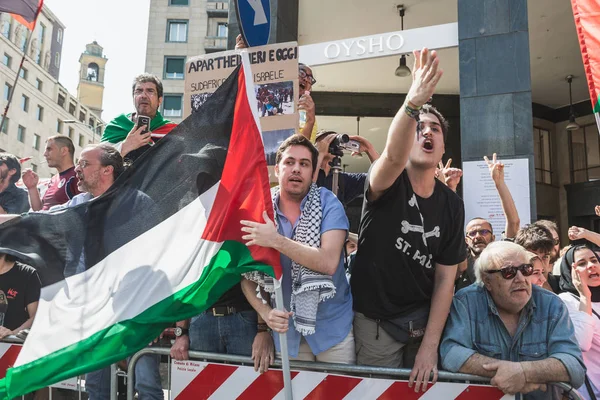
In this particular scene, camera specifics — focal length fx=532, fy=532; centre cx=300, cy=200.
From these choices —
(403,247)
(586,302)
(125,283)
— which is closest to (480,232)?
(586,302)

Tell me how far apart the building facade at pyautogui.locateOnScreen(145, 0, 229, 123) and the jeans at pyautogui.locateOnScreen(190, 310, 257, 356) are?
1558 inches

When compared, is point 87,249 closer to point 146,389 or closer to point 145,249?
point 145,249

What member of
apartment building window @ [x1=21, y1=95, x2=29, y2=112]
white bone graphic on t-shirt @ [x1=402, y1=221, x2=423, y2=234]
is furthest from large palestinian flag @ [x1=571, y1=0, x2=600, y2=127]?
apartment building window @ [x1=21, y1=95, x2=29, y2=112]

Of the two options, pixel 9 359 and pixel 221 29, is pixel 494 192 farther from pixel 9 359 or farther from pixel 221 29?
pixel 221 29

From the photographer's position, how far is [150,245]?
2893 millimetres

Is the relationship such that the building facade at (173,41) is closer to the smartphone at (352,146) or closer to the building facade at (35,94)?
the building facade at (35,94)

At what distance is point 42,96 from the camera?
200ft

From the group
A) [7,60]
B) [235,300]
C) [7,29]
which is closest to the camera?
[235,300]

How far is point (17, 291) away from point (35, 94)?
62.6 m

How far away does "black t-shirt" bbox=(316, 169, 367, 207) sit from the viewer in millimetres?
3947

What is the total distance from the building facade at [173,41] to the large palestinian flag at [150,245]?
39.7 meters

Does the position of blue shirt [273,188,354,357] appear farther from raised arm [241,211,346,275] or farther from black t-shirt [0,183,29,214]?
black t-shirt [0,183,29,214]

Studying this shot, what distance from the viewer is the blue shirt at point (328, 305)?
2992 millimetres

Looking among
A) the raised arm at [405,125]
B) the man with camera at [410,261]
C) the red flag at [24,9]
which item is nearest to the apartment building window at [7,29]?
the red flag at [24,9]
